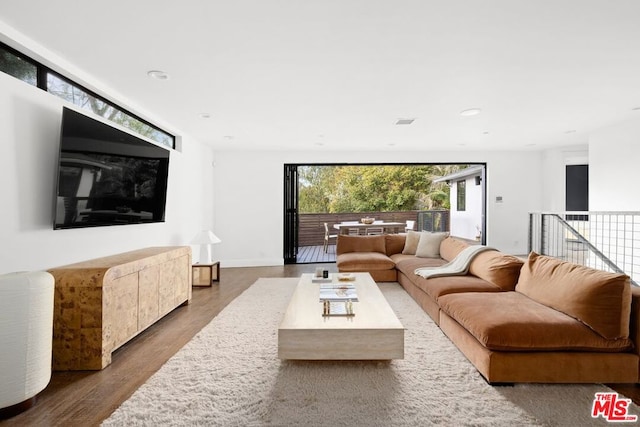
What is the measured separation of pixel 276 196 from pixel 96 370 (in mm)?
4947

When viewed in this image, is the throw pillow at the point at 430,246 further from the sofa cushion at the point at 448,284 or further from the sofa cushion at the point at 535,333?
the sofa cushion at the point at 535,333

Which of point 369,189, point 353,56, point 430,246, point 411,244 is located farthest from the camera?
point 369,189

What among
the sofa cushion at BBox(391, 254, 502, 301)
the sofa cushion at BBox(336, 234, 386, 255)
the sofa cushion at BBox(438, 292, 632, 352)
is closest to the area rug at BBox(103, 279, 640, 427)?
the sofa cushion at BBox(438, 292, 632, 352)

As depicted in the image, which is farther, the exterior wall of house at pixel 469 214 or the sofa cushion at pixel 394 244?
the exterior wall of house at pixel 469 214

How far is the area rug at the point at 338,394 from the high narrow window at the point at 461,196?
992 cm

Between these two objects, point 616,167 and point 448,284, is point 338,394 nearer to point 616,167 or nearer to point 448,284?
point 448,284

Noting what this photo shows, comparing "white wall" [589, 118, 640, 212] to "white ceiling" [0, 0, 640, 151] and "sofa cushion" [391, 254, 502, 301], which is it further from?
"sofa cushion" [391, 254, 502, 301]

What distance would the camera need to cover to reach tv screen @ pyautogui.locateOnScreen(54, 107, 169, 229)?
278 centimetres

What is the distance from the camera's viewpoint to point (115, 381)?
2.34 meters

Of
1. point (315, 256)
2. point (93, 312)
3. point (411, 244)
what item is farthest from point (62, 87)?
point (315, 256)

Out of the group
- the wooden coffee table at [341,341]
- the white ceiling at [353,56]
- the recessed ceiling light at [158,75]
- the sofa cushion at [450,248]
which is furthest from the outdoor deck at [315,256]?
the wooden coffee table at [341,341]

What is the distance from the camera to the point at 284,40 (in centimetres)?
257

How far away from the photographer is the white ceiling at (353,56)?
2.21m

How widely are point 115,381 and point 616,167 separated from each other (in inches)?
276
